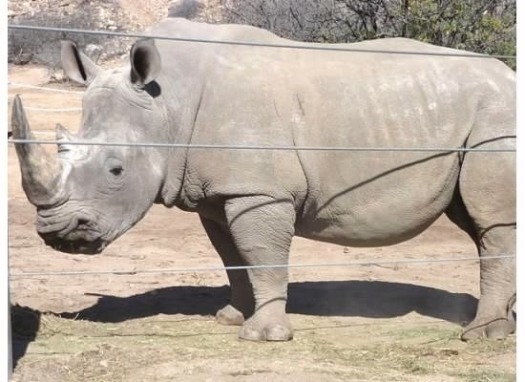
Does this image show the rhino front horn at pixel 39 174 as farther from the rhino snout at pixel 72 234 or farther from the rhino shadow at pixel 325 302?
the rhino shadow at pixel 325 302

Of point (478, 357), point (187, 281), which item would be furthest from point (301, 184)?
point (187, 281)

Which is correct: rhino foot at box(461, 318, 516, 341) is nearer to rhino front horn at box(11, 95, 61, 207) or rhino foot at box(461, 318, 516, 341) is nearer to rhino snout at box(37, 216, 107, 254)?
rhino snout at box(37, 216, 107, 254)

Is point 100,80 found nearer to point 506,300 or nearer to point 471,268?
point 506,300

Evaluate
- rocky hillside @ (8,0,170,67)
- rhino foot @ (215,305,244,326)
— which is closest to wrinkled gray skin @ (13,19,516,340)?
rhino foot @ (215,305,244,326)

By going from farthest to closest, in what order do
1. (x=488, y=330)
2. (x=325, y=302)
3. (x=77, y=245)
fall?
(x=325, y=302)
(x=488, y=330)
(x=77, y=245)

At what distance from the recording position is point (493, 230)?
22.2 feet

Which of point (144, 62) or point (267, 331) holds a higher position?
point (144, 62)

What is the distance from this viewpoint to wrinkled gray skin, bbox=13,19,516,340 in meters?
6.35

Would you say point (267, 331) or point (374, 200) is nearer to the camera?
point (267, 331)

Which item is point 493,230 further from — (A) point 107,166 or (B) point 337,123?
(A) point 107,166

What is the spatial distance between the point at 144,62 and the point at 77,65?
68 cm

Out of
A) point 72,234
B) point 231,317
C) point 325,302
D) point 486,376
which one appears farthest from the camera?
point 325,302

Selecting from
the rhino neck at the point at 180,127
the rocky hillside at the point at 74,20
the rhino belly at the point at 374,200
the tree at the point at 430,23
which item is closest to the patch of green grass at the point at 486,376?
the rhino belly at the point at 374,200

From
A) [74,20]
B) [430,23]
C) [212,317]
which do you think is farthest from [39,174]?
[74,20]
